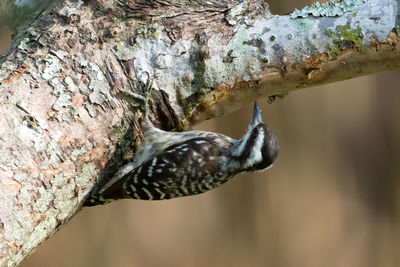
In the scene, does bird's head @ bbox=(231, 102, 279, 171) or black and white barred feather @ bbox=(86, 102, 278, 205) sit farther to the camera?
bird's head @ bbox=(231, 102, 279, 171)

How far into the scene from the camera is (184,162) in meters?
2.96

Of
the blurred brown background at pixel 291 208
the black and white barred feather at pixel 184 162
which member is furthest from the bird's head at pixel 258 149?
the blurred brown background at pixel 291 208

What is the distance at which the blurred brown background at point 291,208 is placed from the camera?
17.0 ft

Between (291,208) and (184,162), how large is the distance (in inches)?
107

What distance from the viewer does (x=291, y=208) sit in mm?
5398

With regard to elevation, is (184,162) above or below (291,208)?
above

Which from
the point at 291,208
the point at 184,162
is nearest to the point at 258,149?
the point at 184,162

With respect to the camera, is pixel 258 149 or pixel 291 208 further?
pixel 291 208

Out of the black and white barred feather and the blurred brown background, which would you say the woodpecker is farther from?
the blurred brown background

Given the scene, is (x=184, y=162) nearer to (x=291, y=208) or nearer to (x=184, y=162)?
(x=184, y=162)

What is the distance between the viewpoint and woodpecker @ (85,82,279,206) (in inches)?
109

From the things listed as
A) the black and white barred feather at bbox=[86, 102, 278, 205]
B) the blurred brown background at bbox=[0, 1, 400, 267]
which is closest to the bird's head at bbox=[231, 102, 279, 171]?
the black and white barred feather at bbox=[86, 102, 278, 205]

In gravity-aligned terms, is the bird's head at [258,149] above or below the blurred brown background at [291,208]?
above

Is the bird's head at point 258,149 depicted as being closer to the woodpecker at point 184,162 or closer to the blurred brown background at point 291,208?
the woodpecker at point 184,162
